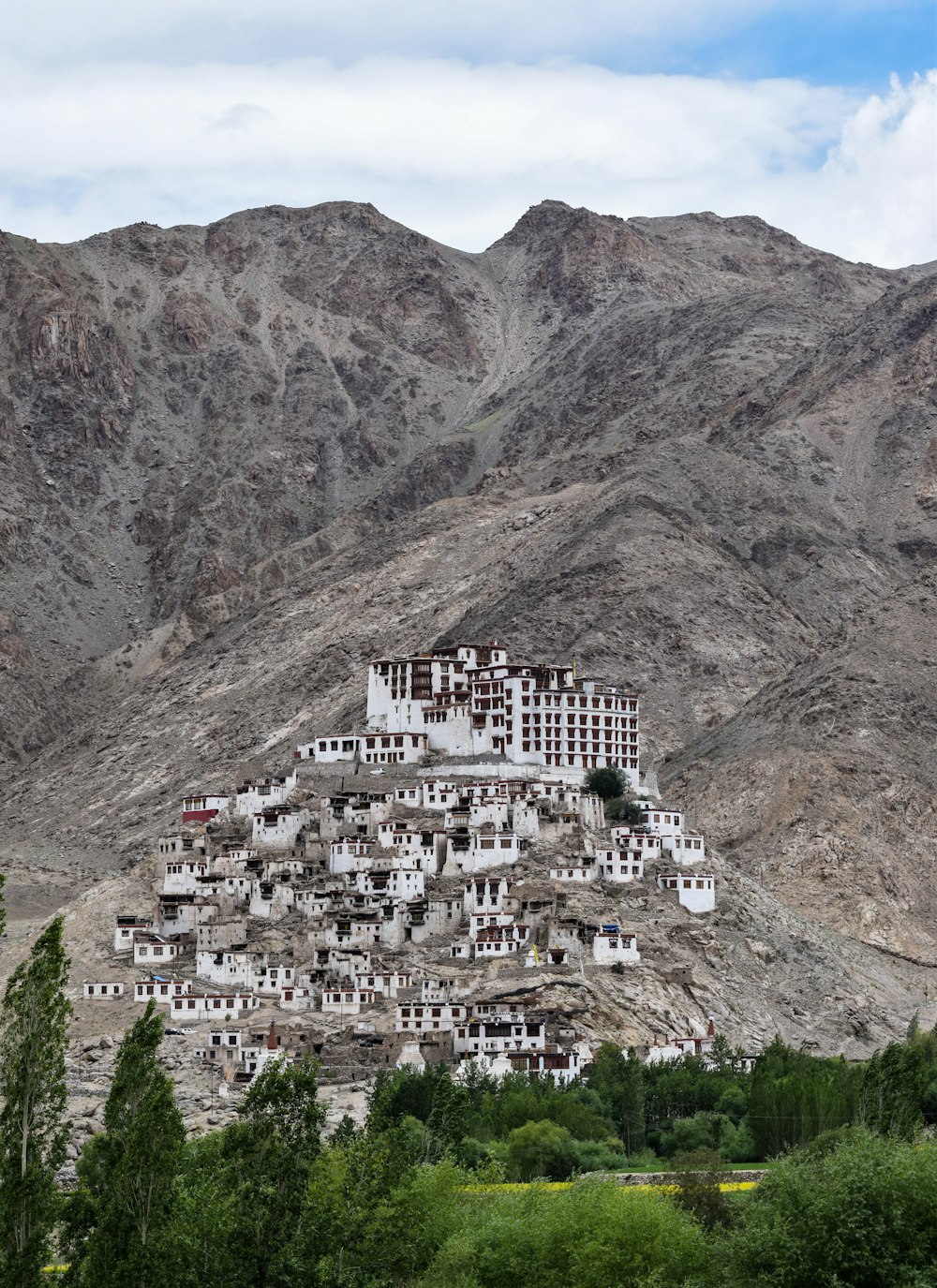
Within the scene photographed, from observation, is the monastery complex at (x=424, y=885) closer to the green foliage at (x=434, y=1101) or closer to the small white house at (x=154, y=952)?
the small white house at (x=154, y=952)

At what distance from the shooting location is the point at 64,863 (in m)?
147

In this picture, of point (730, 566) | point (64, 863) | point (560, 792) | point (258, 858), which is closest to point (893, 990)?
point (560, 792)

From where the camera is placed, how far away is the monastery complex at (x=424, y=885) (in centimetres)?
8806

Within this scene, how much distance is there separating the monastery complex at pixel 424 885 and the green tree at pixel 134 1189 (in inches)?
1294

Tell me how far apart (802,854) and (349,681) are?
1840 inches

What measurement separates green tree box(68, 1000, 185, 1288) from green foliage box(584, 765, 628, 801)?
58.4 meters

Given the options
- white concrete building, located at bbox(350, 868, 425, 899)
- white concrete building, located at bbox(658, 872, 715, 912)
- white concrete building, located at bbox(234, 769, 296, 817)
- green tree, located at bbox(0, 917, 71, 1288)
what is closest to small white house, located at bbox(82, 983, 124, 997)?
white concrete building, located at bbox(350, 868, 425, 899)

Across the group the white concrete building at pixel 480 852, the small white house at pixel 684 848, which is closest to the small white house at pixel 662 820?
the small white house at pixel 684 848

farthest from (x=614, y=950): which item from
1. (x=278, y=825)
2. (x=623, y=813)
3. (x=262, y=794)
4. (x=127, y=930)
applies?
(x=262, y=794)

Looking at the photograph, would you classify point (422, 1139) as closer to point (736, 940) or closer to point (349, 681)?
point (736, 940)

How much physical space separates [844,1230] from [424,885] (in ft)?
173

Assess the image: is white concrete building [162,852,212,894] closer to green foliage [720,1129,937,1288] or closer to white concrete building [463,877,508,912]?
white concrete building [463,877,508,912]

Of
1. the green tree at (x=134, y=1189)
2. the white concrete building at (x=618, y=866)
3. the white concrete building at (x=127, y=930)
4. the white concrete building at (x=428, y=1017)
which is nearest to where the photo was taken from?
the green tree at (x=134, y=1189)

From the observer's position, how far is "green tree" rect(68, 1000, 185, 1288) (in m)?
47.6
